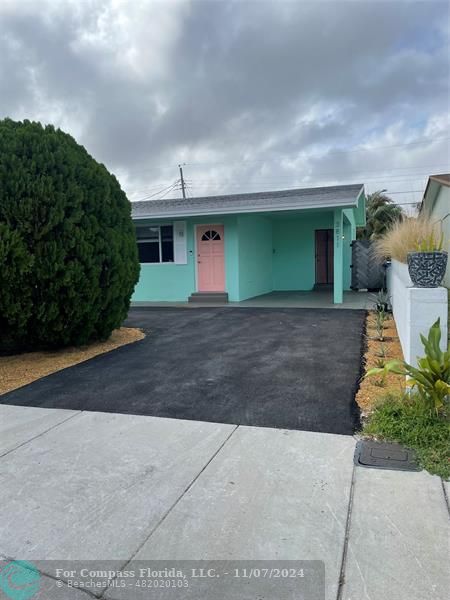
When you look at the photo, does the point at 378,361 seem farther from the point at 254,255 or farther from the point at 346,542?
the point at 254,255

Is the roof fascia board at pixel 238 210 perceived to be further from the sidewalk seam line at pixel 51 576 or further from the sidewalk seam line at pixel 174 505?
the sidewalk seam line at pixel 51 576

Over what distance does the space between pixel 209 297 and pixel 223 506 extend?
9.91 metres

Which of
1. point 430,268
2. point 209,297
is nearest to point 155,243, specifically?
point 209,297

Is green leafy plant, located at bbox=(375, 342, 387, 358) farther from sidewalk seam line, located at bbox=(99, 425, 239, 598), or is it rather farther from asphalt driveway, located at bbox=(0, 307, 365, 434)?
sidewalk seam line, located at bbox=(99, 425, 239, 598)

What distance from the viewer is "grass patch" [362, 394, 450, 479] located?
2785 millimetres

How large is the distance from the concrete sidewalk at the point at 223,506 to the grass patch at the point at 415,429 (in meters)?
0.21

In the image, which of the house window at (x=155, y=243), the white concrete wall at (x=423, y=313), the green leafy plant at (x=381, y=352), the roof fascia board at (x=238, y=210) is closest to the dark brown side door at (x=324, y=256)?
the roof fascia board at (x=238, y=210)

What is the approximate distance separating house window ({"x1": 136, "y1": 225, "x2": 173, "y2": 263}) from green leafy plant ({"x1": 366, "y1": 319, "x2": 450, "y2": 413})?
997 centimetres

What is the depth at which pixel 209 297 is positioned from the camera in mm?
12211

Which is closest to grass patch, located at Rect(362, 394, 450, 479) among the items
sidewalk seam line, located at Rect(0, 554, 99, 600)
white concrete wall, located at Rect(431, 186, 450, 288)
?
sidewalk seam line, located at Rect(0, 554, 99, 600)

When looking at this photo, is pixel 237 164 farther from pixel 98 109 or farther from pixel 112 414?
pixel 112 414

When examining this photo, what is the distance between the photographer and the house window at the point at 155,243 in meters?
12.6

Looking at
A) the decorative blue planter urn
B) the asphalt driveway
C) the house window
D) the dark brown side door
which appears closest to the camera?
the decorative blue planter urn

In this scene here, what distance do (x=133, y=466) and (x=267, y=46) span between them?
1015cm
